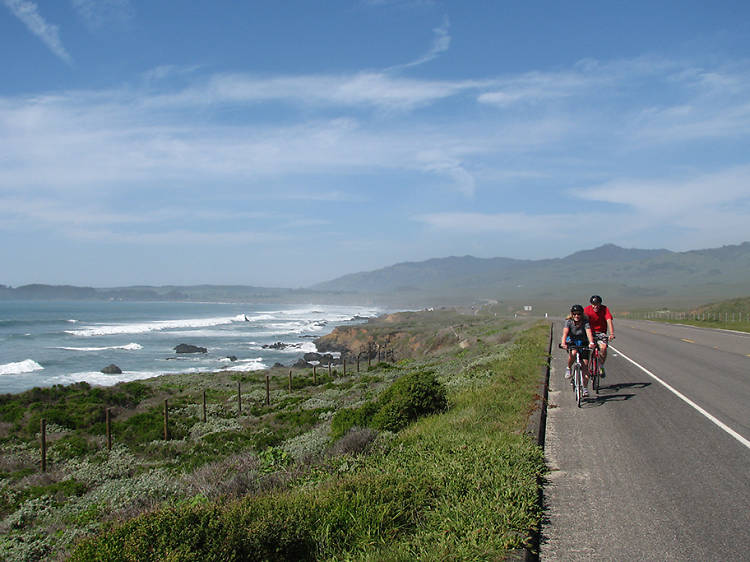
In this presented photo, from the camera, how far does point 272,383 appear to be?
31.8 meters

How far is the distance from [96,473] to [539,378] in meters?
11.8

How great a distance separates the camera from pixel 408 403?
10.6 meters

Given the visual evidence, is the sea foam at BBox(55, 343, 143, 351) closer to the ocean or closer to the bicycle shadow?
the ocean

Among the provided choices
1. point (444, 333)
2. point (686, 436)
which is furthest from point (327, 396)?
point (444, 333)

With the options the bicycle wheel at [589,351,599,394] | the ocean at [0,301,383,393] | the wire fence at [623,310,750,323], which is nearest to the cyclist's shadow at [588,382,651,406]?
the bicycle wheel at [589,351,599,394]

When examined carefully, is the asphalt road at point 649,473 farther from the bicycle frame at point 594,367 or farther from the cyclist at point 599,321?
the cyclist at point 599,321

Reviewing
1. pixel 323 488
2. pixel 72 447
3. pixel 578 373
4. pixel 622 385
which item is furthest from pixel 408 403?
pixel 72 447

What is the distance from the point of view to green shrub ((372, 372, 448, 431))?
10141 mm

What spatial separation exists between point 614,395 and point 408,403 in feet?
15.1

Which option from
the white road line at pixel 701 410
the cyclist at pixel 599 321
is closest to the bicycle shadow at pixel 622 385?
the white road line at pixel 701 410

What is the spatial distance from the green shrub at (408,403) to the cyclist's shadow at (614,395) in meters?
2.99

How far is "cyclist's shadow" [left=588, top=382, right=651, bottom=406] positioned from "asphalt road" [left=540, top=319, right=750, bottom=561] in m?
0.02

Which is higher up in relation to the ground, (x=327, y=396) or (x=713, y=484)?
(x=713, y=484)

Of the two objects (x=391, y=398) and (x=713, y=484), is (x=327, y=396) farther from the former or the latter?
(x=713, y=484)
